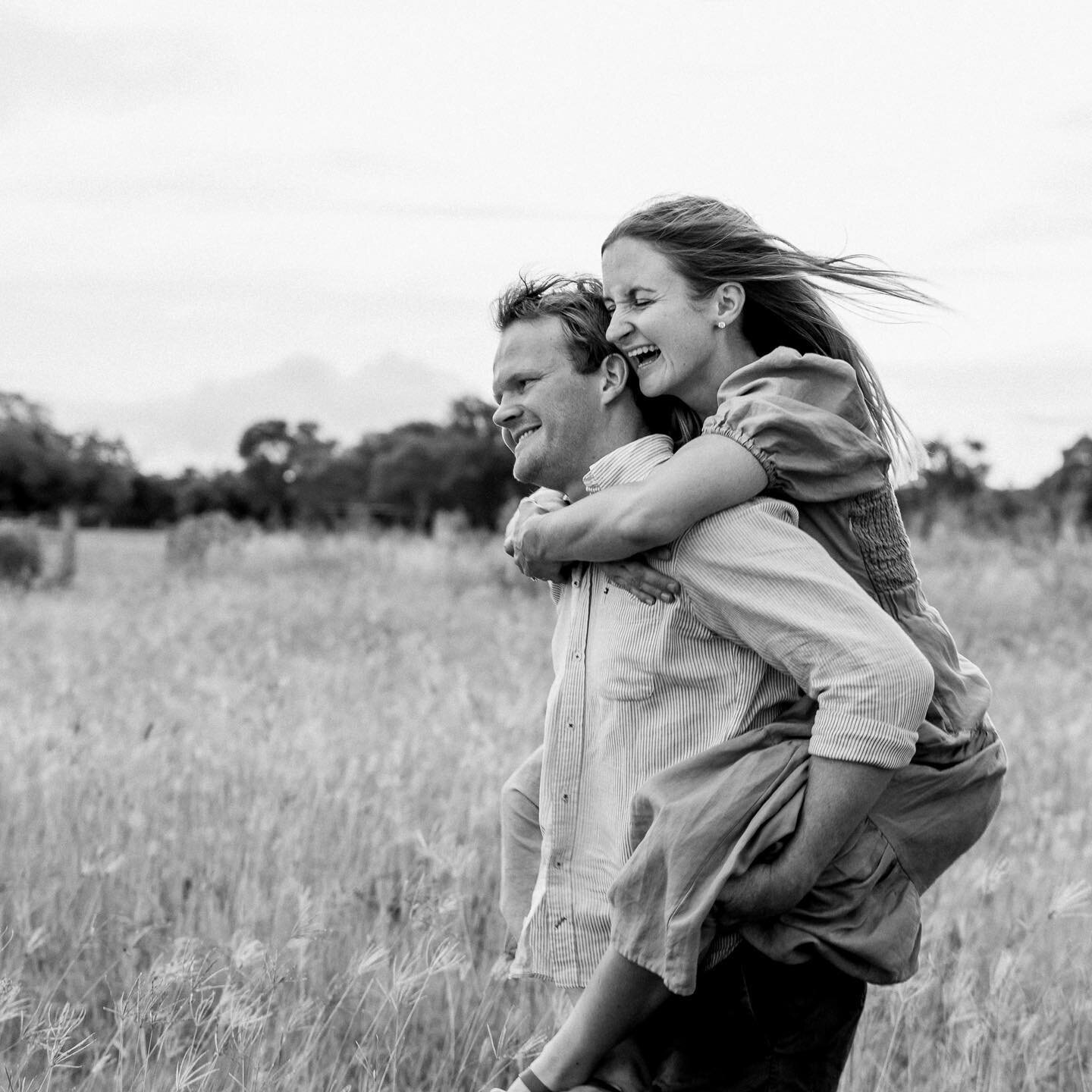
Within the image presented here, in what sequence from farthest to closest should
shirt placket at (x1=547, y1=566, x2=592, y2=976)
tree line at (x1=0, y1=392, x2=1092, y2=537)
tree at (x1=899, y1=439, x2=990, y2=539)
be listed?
tree line at (x1=0, y1=392, x2=1092, y2=537), tree at (x1=899, y1=439, x2=990, y2=539), shirt placket at (x1=547, y1=566, x2=592, y2=976)

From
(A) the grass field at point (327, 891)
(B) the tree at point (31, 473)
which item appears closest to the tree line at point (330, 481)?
(B) the tree at point (31, 473)

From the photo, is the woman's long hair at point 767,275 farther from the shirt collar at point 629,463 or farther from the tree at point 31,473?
the tree at point 31,473

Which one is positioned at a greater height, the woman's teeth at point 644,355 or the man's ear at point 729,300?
the man's ear at point 729,300

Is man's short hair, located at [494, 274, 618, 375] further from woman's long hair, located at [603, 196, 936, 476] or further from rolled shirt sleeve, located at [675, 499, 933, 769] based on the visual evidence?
rolled shirt sleeve, located at [675, 499, 933, 769]

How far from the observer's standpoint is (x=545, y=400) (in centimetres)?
205

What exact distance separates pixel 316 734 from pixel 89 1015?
6.52 ft

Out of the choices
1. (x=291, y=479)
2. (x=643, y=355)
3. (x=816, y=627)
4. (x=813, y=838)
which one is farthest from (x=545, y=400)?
(x=291, y=479)

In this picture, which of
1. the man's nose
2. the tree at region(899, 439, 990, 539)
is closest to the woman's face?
the man's nose

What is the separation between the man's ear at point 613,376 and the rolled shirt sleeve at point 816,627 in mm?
342

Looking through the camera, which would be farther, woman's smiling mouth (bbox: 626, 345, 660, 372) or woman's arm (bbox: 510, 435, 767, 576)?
woman's smiling mouth (bbox: 626, 345, 660, 372)

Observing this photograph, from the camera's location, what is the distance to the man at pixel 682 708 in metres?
1.71

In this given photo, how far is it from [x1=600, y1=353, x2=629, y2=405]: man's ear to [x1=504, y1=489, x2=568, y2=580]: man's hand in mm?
211

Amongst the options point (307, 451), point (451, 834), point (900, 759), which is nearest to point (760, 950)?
point (900, 759)

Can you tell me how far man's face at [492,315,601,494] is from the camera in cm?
205
